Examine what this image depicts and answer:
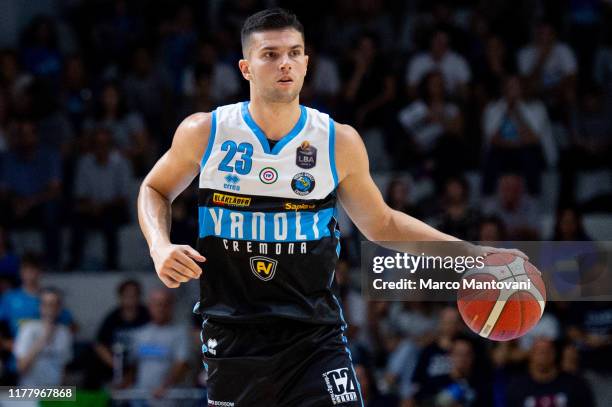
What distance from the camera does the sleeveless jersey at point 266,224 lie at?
518 cm

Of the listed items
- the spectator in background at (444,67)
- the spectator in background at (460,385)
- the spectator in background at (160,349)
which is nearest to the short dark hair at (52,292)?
the spectator in background at (160,349)

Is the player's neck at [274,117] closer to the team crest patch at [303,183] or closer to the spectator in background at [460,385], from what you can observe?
the team crest patch at [303,183]

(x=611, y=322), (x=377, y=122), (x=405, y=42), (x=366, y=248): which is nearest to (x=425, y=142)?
(x=377, y=122)

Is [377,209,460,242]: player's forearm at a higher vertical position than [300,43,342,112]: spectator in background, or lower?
lower

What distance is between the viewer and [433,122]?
1259cm

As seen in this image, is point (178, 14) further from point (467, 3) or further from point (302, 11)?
point (467, 3)

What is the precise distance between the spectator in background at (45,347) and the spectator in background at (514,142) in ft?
16.3

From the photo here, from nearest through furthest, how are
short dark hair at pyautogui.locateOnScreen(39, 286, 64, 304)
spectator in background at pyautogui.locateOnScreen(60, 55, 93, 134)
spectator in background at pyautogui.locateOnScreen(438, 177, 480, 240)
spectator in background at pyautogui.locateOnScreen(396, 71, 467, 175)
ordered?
spectator in background at pyautogui.locateOnScreen(438, 177, 480, 240), short dark hair at pyautogui.locateOnScreen(39, 286, 64, 304), spectator in background at pyautogui.locateOnScreen(396, 71, 467, 175), spectator in background at pyautogui.locateOnScreen(60, 55, 93, 134)

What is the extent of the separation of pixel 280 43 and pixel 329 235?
39.1 inches

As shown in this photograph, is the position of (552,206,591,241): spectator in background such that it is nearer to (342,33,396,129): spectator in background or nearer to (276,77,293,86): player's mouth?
(342,33,396,129): spectator in background

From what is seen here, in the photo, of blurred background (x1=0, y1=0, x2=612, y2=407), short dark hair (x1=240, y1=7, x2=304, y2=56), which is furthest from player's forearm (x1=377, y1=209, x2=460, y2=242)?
blurred background (x1=0, y1=0, x2=612, y2=407)

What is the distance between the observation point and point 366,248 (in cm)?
576

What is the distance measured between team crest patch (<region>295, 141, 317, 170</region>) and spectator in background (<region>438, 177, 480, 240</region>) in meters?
5.69

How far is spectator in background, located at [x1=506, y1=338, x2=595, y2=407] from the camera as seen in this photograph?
9367 millimetres
